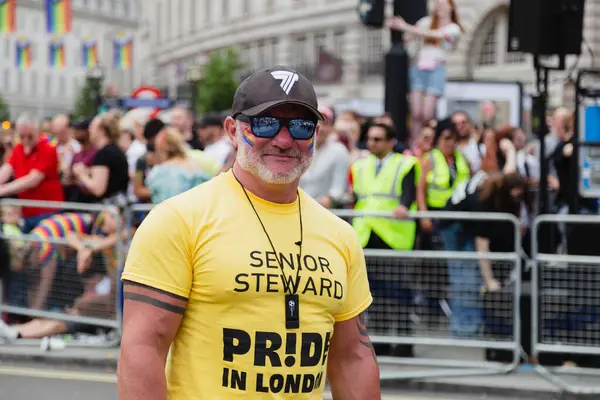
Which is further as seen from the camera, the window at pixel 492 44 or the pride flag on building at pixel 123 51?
the pride flag on building at pixel 123 51

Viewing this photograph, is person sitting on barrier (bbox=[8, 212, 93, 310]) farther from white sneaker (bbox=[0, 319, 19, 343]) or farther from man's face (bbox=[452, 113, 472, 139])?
man's face (bbox=[452, 113, 472, 139])

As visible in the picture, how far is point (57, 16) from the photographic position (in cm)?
4856

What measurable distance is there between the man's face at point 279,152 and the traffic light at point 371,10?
8.20 metres

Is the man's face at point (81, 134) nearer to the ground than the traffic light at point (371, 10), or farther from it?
nearer to the ground

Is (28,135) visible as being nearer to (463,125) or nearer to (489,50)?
(463,125)

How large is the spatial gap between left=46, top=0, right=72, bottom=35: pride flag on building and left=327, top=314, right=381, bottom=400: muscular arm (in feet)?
151

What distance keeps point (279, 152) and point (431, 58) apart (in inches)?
368

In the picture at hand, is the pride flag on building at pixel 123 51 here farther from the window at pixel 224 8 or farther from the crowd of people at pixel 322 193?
the crowd of people at pixel 322 193

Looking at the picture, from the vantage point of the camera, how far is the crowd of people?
9133 mm

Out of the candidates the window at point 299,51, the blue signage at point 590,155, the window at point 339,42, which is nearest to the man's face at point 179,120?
the blue signage at point 590,155

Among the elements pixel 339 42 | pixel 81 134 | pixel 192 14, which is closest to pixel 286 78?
pixel 81 134

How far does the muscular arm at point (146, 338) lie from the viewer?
3.21 metres

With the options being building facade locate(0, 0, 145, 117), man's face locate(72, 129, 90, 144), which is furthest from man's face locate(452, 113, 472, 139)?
building facade locate(0, 0, 145, 117)

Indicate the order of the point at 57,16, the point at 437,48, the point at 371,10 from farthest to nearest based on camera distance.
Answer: the point at 57,16 < the point at 437,48 < the point at 371,10
